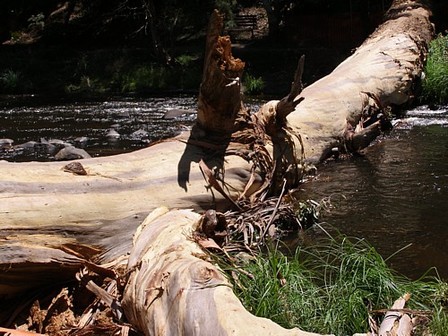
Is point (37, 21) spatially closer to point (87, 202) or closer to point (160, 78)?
point (160, 78)

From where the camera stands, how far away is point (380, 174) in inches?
279

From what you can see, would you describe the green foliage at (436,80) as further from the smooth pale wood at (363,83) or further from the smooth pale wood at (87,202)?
the smooth pale wood at (87,202)

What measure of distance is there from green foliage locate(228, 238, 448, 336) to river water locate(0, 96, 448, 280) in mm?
611

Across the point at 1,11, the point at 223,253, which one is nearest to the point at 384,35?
the point at 223,253

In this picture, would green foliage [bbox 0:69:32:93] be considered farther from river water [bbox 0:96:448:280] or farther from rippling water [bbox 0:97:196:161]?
river water [bbox 0:96:448:280]

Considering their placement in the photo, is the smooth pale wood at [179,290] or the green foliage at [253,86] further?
the green foliage at [253,86]

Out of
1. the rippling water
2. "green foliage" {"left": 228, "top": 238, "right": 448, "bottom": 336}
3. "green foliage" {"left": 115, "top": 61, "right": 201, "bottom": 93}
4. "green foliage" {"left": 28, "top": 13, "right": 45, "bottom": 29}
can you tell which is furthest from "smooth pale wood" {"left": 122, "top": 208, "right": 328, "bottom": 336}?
"green foliage" {"left": 28, "top": 13, "right": 45, "bottom": 29}

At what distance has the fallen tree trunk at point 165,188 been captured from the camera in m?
4.04

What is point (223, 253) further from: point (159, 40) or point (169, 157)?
point (159, 40)

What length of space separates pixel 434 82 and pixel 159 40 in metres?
12.9

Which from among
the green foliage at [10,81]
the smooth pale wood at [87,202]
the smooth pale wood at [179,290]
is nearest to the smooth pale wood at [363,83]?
the smooth pale wood at [87,202]

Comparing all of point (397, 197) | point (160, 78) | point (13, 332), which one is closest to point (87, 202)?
point (13, 332)

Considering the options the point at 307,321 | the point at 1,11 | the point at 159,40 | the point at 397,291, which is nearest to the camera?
the point at 307,321

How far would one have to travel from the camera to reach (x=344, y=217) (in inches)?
227
